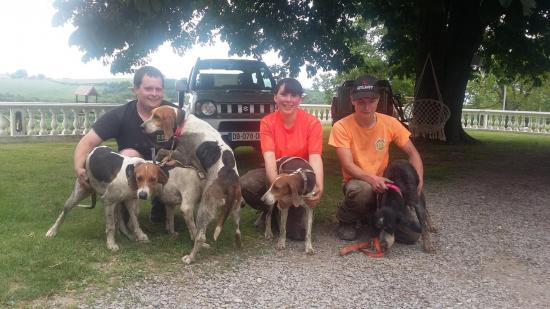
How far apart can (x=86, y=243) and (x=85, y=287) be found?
97 cm

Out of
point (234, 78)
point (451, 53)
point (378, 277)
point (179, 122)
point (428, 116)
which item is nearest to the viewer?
point (378, 277)

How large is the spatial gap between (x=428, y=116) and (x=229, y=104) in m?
6.87

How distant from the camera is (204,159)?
4164 millimetres

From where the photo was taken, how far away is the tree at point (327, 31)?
20.5 ft

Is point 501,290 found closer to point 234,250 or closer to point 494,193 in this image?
point 234,250

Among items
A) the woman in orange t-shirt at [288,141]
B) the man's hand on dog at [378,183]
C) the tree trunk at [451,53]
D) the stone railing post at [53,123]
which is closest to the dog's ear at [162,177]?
the woman in orange t-shirt at [288,141]

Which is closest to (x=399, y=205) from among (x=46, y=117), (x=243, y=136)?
(x=243, y=136)

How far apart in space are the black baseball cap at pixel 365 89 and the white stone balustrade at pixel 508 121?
19.2 metres

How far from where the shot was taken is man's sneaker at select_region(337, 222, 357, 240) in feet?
15.7

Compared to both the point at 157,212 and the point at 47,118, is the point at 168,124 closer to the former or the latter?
the point at 157,212

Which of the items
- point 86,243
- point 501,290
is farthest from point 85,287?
point 501,290

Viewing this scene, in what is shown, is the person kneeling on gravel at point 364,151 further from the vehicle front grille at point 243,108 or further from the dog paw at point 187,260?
the vehicle front grille at point 243,108

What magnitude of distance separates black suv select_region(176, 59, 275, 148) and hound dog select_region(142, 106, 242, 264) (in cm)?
437

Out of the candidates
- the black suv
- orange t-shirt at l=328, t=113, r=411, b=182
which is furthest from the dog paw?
the black suv
